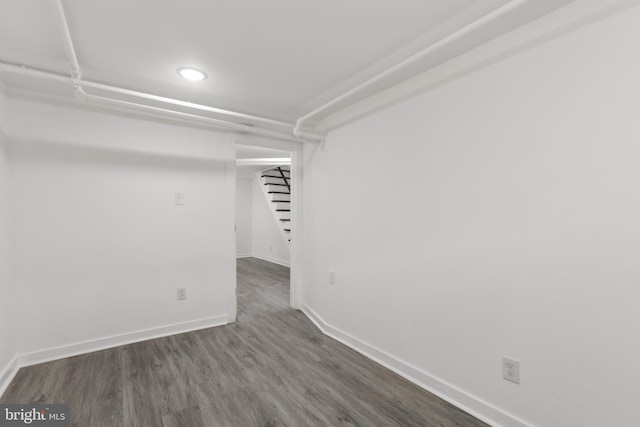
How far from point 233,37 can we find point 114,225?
194cm

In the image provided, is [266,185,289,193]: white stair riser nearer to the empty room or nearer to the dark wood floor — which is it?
the empty room

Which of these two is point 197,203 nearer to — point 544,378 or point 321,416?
point 321,416

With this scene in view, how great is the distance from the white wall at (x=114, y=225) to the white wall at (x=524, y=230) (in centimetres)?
172

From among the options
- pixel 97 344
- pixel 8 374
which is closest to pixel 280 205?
pixel 97 344

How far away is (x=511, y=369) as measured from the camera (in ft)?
5.28

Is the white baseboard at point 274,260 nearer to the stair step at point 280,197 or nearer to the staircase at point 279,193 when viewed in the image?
the staircase at point 279,193

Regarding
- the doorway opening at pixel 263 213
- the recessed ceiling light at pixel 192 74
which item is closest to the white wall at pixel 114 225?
the recessed ceiling light at pixel 192 74

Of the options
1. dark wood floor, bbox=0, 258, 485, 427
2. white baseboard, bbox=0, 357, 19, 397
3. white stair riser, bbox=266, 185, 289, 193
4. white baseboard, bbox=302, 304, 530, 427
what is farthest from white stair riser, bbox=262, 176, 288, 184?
white baseboard, bbox=0, 357, 19, 397

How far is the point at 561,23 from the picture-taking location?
55.4 inches

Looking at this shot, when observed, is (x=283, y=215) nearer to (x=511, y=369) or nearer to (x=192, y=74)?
(x=192, y=74)

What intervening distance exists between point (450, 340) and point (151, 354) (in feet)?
7.71

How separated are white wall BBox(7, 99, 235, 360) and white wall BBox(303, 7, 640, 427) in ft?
5.63

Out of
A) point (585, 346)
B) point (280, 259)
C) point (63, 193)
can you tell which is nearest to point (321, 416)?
point (585, 346)

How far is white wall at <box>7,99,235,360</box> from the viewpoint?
7.62 ft
